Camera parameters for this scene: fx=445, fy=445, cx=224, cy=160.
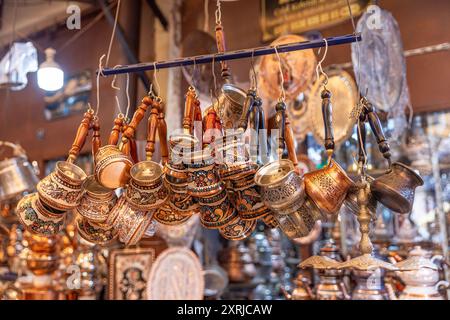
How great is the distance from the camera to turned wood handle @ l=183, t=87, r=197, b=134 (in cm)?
106

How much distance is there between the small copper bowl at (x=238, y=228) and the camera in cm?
109

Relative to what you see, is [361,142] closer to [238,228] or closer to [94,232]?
[238,228]

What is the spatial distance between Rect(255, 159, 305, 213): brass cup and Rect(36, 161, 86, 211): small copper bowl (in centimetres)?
47

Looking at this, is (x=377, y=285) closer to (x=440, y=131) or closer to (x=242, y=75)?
(x=242, y=75)

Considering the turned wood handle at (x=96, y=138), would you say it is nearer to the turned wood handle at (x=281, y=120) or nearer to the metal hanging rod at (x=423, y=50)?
the turned wood handle at (x=281, y=120)

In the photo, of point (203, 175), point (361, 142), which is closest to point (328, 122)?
point (361, 142)

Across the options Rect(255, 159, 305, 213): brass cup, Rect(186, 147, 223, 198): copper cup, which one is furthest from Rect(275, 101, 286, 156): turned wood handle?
Rect(186, 147, 223, 198): copper cup

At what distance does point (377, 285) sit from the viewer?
1666mm

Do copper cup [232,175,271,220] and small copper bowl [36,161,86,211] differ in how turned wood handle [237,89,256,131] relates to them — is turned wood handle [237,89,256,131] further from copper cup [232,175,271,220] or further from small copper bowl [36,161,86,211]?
small copper bowl [36,161,86,211]

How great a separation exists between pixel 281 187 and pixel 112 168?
0.42m

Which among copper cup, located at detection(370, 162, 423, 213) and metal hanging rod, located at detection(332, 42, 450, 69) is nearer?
copper cup, located at detection(370, 162, 423, 213)

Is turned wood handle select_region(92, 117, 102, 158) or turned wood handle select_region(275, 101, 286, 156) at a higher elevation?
turned wood handle select_region(92, 117, 102, 158)
